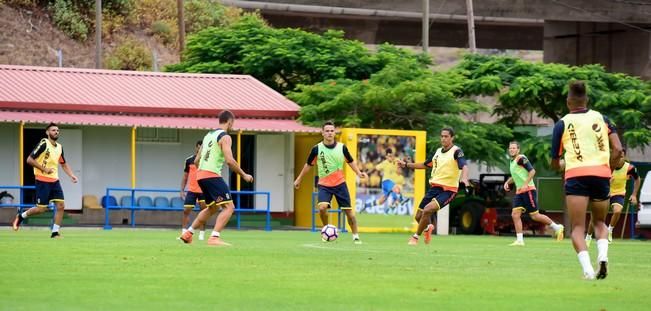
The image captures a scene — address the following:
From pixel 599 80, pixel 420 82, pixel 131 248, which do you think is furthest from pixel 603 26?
pixel 131 248

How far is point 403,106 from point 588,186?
2340 centimetres

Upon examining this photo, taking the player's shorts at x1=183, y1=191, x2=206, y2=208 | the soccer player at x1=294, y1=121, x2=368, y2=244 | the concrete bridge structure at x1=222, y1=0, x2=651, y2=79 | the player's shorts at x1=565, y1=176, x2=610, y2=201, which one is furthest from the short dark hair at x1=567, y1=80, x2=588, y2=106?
the concrete bridge structure at x1=222, y1=0, x2=651, y2=79

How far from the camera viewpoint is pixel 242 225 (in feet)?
124

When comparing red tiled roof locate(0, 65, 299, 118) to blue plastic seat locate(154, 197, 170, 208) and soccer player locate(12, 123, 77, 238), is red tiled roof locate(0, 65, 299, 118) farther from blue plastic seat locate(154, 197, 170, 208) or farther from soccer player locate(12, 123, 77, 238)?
soccer player locate(12, 123, 77, 238)

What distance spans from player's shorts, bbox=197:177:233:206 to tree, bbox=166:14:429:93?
19681 mm

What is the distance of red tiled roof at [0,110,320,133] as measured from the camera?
112 feet

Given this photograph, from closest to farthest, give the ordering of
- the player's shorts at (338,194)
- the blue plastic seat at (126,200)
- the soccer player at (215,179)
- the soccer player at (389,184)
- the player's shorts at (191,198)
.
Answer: the soccer player at (215,179), the player's shorts at (338,194), the player's shorts at (191,198), the soccer player at (389,184), the blue plastic seat at (126,200)

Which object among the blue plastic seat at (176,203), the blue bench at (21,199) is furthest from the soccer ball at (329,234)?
the blue plastic seat at (176,203)

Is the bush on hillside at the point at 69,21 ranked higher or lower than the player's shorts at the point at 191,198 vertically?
higher

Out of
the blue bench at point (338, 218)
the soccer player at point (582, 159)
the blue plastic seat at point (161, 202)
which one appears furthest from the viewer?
the blue plastic seat at point (161, 202)

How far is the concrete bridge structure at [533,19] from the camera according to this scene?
5806 centimetres

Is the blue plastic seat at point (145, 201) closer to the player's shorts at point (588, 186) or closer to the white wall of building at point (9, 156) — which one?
the white wall of building at point (9, 156)

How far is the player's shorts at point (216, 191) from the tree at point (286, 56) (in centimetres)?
1968

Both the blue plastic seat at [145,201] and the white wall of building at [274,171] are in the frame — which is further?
the white wall of building at [274,171]
